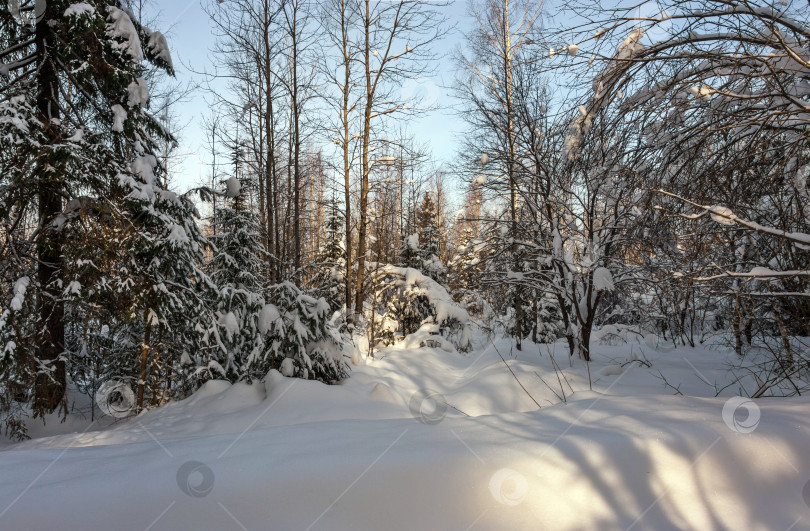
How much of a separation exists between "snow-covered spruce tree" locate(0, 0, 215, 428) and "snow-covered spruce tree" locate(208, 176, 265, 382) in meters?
0.70

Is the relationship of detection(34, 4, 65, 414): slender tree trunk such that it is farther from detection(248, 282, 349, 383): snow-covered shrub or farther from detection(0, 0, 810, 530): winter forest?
detection(248, 282, 349, 383): snow-covered shrub

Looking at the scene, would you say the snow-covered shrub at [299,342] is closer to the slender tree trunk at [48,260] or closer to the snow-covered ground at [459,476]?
the slender tree trunk at [48,260]

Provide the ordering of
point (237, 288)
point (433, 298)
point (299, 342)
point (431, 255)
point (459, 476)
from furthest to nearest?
1. point (431, 255)
2. point (433, 298)
3. point (237, 288)
4. point (299, 342)
5. point (459, 476)

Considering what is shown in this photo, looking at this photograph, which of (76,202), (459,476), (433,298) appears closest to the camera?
(459,476)

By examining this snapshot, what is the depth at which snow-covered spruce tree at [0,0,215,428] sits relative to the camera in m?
5.30

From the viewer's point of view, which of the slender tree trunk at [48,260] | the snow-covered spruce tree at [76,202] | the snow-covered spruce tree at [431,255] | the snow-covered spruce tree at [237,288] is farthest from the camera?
the snow-covered spruce tree at [431,255]

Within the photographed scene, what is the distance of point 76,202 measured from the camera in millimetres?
5773

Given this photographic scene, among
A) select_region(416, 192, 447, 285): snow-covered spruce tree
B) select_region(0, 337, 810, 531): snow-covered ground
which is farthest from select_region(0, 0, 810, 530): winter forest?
select_region(416, 192, 447, 285): snow-covered spruce tree

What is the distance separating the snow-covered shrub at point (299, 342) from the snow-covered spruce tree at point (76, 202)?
4.86 feet

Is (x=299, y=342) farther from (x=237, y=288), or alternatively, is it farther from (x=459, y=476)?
(x=459, y=476)

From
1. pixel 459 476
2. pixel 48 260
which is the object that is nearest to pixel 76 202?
pixel 48 260

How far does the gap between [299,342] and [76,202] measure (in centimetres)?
375

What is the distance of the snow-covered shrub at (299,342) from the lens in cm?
620

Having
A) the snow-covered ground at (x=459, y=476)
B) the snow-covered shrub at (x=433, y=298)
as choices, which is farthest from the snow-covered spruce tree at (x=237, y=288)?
the snow-covered ground at (x=459, y=476)
